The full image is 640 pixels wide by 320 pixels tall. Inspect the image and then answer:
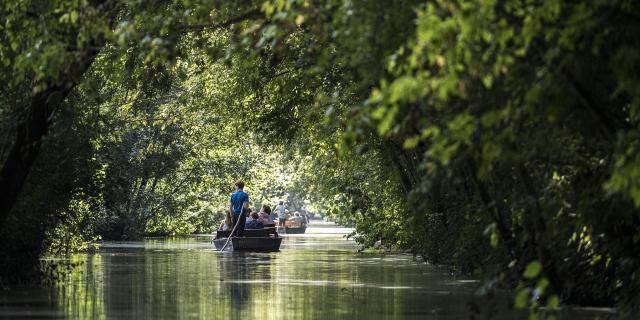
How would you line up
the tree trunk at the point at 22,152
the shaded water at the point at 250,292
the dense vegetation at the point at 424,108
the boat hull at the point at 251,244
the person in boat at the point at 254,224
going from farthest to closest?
the person in boat at the point at 254,224 → the boat hull at the point at 251,244 → the tree trunk at the point at 22,152 → the shaded water at the point at 250,292 → the dense vegetation at the point at 424,108

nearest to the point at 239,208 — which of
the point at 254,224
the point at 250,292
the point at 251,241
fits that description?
the point at 251,241

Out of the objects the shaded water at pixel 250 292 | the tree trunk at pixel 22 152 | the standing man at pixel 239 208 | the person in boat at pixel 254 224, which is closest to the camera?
the shaded water at pixel 250 292

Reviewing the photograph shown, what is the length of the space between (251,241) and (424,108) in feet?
91.9

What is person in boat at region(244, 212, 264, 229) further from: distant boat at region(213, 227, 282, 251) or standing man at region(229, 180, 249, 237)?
standing man at region(229, 180, 249, 237)

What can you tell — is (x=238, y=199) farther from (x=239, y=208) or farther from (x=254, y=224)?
(x=254, y=224)

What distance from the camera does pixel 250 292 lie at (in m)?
18.8

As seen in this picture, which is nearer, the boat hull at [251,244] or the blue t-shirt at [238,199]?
the boat hull at [251,244]

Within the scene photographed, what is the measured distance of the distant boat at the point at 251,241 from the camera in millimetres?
36875

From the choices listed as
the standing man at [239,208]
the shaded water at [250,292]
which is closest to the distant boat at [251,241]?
the standing man at [239,208]

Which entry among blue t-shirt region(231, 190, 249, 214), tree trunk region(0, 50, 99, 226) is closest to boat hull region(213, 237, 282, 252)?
blue t-shirt region(231, 190, 249, 214)

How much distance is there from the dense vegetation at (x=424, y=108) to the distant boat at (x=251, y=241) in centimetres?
506

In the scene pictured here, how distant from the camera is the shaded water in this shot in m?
15.2

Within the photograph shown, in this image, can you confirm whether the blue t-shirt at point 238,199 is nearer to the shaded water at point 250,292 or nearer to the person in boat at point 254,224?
the person in boat at point 254,224

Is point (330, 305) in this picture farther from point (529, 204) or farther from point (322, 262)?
point (322, 262)
